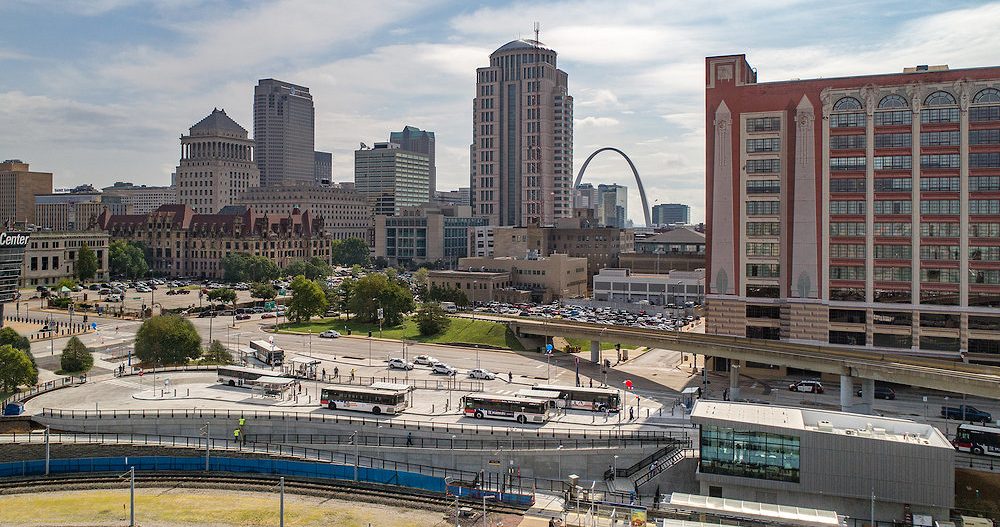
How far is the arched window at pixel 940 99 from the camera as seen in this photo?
284 feet

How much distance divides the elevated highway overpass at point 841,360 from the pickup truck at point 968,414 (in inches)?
164

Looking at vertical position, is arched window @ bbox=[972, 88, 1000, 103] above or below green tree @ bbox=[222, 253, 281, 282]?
above

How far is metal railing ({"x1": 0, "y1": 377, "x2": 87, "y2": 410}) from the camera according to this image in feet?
262

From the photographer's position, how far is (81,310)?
475 feet

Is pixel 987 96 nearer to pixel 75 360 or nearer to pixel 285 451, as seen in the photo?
pixel 285 451

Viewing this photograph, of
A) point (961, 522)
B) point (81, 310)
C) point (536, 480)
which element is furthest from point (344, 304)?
point (961, 522)

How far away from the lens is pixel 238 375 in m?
84.2

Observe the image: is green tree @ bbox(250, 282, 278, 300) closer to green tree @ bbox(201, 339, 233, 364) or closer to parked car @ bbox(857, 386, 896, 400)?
green tree @ bbox(201, 339, 233, 364)

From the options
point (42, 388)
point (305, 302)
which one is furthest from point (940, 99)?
point (42, 388)

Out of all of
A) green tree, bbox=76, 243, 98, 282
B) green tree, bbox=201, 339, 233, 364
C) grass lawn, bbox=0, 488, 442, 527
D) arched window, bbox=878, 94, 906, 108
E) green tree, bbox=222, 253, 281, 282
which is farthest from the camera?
green tree, bbox=222, 253, 281, 282

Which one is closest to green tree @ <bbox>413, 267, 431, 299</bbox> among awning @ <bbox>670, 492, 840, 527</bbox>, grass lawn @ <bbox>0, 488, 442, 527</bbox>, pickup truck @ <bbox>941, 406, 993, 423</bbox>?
pickup truck @ <bbox>941, 406, 993, 423</bbox>

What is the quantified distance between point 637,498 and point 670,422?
13454 mm

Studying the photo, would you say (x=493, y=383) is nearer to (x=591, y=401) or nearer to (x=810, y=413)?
(x=591, y=401)

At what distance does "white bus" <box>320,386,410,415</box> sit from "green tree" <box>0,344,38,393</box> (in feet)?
111
